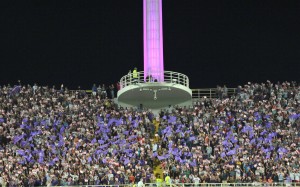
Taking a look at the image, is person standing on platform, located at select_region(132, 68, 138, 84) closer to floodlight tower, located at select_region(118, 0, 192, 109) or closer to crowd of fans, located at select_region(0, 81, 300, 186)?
floodlight tower, located at select_region(118, 0, 192, 109)

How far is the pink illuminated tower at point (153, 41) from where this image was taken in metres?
75.7

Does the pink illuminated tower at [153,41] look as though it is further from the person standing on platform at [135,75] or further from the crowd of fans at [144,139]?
the crowd of fans at [144,139]

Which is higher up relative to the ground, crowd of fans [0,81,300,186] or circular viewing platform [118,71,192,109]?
circular viewing platform [118,71,192,109]

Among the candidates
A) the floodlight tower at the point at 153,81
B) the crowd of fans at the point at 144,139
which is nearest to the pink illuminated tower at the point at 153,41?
the floodlight tower at the point at 153,81

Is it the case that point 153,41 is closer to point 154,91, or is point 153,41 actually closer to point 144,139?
point 154,91

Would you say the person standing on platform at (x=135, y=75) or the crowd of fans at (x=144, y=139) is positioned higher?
the person standing on platform at (x=135, y=75)

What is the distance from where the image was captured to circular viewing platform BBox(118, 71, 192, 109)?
7381 cm

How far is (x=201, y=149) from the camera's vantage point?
64.6 m

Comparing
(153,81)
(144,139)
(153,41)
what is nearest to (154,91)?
(153,81)

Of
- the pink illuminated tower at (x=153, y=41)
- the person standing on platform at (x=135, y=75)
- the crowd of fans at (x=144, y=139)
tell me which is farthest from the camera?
the pink illuminated tower at (x=153, y=41)

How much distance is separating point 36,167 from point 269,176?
13533 millimetres

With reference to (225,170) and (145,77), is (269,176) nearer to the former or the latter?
(225,170)

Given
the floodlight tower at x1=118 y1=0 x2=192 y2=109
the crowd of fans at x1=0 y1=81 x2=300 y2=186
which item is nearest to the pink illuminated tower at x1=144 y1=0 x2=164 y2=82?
the floodlight tower at x1=118 y1=0 x2=192 y2=109

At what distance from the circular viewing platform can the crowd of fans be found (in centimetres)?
169
